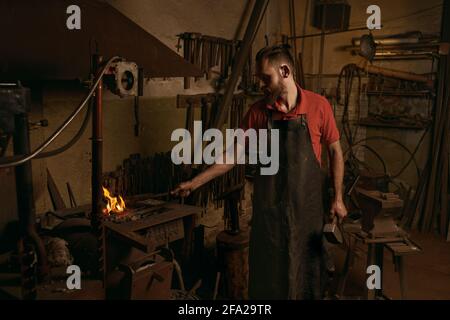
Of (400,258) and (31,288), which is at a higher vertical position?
(31,288)

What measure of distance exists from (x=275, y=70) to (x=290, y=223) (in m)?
0.91

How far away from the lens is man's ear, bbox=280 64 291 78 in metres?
2.58

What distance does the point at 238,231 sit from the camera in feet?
12.2

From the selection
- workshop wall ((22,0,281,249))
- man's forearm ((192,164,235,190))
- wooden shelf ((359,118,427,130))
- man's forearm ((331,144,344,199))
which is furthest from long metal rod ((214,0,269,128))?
wooden shelf ((359,118,427,130))

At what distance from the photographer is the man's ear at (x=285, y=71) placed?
258 centimetres

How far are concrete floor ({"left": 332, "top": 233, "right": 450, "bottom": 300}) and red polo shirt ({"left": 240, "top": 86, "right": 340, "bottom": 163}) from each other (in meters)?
1.64

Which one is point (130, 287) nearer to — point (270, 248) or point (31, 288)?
point (31, 288)

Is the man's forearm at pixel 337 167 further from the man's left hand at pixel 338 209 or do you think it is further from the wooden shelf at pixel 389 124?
the wooden shelf at pixel 389 124

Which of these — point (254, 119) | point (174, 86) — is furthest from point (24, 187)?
point (174, 86)

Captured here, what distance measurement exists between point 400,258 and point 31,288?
2480mm

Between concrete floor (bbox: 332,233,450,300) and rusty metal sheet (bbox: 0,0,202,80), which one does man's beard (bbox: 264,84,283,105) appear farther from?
concrete floor (bbox: 332,233,450,300)

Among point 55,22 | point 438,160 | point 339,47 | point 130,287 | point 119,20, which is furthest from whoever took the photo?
point 339,47
